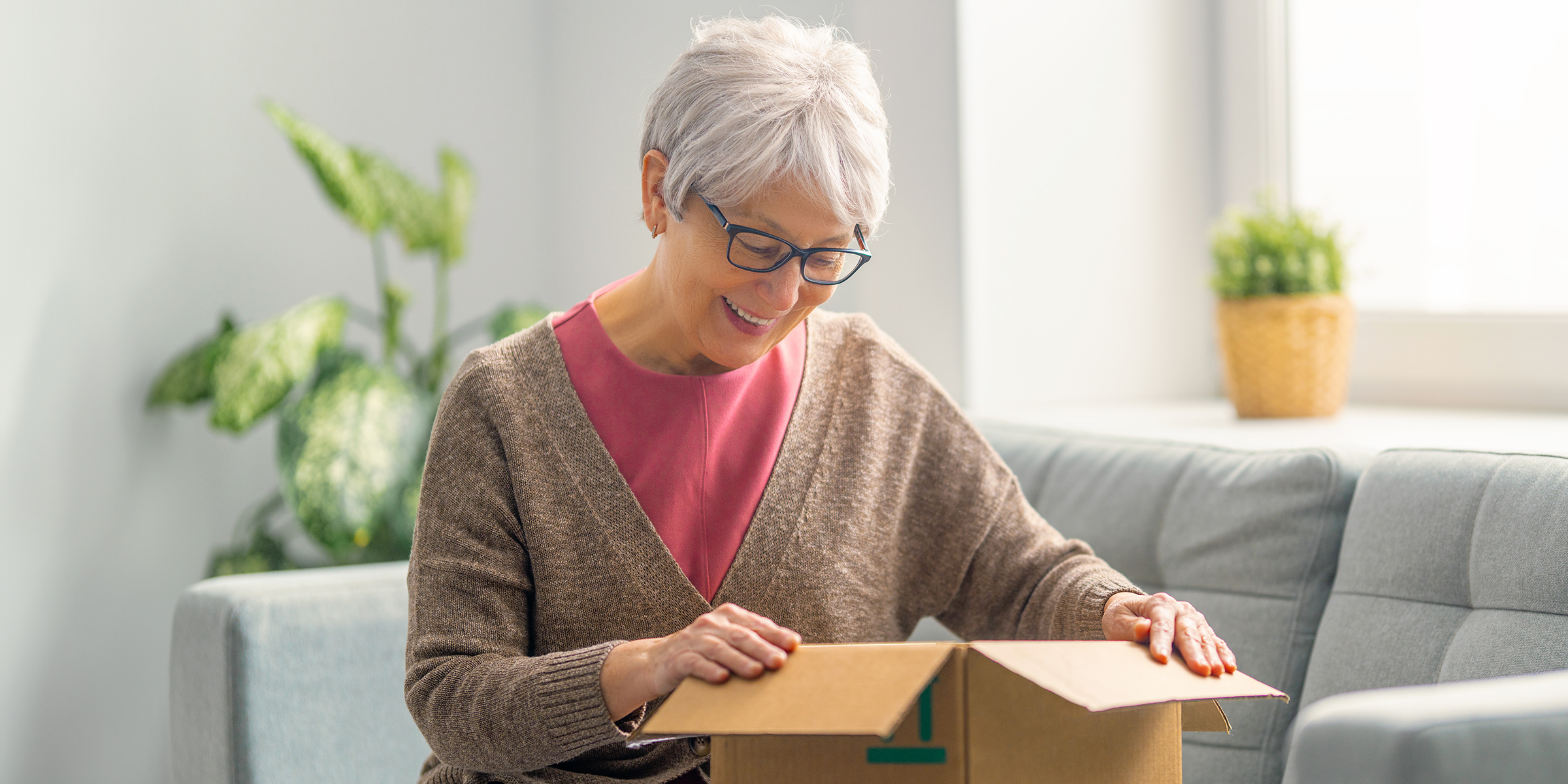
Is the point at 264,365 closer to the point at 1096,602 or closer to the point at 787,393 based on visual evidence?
the point at 787,393

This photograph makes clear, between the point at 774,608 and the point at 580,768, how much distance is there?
9.1 inches

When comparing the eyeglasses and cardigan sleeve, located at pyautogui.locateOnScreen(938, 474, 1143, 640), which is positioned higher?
the eyeglasses

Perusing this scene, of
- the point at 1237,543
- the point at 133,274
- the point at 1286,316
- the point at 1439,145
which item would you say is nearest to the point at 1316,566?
the point at 1237,543

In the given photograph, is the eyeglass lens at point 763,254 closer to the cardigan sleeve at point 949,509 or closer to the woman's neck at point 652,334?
the woman's neck at point 652,334

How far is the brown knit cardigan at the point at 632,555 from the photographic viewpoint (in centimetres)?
108

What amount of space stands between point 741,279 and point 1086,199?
4.17 ft

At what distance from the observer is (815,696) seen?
29.9 inches

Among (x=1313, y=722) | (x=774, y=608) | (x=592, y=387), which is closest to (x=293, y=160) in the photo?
(x=592, y=387)

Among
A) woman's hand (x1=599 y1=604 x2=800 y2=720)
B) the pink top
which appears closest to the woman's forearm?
woman's hand (x1=599 y1=604 x2=800 y2=720)

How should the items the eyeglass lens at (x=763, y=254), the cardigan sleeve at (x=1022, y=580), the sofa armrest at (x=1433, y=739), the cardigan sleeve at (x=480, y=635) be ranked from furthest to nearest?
the cardigan sleeve at (x=1022, y=580), the eyeglass lens at (x=763, y=254), the cardigan sleeve at (x=480, y=635), the sofa armrest at (x=1433, y=739)

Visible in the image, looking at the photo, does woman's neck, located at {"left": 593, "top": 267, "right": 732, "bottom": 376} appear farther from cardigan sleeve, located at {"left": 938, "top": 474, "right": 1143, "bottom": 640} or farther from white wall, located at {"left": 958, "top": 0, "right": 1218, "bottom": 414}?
white wall, located at {"left": 958, "top": 0, "right": 1218, "bottom": 414}

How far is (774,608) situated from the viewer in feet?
4.04

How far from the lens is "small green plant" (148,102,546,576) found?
2.17 metres

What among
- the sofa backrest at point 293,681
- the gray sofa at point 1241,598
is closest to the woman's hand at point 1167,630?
the gray sofa at point 1241,598
